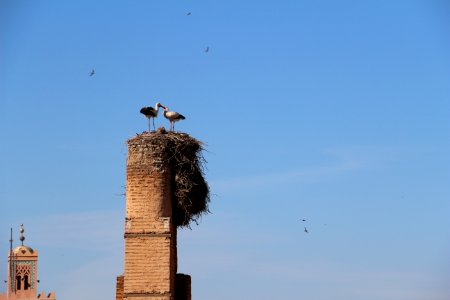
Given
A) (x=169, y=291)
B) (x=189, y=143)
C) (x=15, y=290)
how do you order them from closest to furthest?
(x=169, y=291) < (x=189, y=143) < (x=15, y=290)

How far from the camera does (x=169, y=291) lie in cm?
1605

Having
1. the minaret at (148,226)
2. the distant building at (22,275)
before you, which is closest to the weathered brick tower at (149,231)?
the minaret at (148,226)

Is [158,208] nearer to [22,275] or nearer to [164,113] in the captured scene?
[164,113]

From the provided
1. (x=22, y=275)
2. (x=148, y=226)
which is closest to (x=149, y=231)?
(x=148, y=226)

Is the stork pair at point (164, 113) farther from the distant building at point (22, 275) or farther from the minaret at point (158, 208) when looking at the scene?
the distant building at point (22, 275)

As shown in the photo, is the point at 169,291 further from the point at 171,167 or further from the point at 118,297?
the point at 171,167

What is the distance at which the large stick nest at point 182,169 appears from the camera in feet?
55.6

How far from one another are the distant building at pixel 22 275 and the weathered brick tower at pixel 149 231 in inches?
1200

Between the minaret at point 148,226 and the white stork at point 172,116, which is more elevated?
the white stork at point 172,116

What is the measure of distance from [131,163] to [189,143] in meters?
1.06

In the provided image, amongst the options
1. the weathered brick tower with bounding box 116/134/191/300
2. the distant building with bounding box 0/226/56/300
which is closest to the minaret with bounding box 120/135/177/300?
the weathered brick tower with bounding box 116/134/191/300

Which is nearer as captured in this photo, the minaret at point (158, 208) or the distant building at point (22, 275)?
the minaret at point (158, 208)

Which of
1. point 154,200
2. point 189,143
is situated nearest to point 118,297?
point 154,200

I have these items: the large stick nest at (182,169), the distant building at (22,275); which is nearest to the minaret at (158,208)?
the large stick nest at (182,169)
